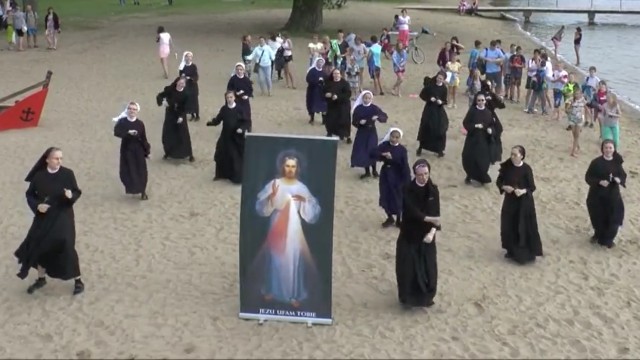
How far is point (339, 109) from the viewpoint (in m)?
17.3

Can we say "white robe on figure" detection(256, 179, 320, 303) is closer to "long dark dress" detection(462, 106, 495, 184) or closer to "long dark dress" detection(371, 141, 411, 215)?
"long dark dress" detection(371, 141, 411, 215)

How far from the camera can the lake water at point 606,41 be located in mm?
30050

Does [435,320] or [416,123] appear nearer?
[435,320]

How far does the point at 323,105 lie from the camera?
19234 mm

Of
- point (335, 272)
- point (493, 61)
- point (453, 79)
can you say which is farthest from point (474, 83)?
point (335, 272)

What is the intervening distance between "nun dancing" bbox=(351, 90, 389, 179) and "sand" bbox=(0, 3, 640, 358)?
347 mm

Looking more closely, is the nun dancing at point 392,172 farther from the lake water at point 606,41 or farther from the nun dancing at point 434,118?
the lake water at point 606,41

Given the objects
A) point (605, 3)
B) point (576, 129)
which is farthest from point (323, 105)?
point (605, 3)

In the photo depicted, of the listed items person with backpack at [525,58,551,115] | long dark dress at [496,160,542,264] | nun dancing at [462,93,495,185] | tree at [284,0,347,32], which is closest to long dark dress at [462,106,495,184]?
nun dancing at [462,93,495,185]

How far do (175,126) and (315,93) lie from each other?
4.34 meters

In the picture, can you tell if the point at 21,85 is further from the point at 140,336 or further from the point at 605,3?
the point at 605,3

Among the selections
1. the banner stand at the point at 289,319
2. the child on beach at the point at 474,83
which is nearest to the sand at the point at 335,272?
the banner stand at the point at 289,319

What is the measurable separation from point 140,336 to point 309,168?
103 inches

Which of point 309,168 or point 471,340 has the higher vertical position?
point 309,168
